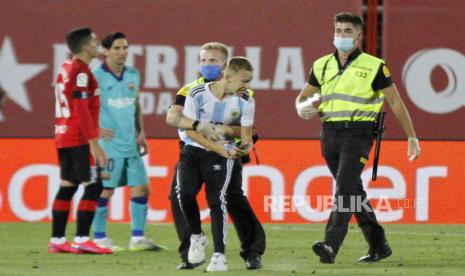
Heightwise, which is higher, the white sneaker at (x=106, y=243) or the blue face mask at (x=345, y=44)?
the blue face mask at (x=345, y=44)

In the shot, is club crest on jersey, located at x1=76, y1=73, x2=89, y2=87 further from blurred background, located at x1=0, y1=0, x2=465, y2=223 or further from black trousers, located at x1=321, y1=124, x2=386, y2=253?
blurred background, located at x1=0, y1=0, x2=465, y2=223

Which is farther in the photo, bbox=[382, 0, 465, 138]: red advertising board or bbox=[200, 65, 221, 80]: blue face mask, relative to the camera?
bbox=[382, 0, 465, 138]: red advertising board

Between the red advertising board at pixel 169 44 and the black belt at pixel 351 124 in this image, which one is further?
the red advertising board at pixel 169 44

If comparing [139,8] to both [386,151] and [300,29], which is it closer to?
[300,29]

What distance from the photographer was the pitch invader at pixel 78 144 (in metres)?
11.8

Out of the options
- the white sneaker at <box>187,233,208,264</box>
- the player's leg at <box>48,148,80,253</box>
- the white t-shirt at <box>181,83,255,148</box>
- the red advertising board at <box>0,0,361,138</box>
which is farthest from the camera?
the red advertising board at <box>0,0,361,138</box>

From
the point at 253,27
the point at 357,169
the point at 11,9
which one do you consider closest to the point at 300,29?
the point at 253,27

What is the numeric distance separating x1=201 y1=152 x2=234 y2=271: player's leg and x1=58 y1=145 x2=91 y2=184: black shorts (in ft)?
6.60

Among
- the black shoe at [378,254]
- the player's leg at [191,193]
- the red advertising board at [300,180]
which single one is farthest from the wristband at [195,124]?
the red advertising board at [300,180]

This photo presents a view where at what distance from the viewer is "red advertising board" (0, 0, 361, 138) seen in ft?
51.0

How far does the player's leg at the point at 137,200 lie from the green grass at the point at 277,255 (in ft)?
1.10

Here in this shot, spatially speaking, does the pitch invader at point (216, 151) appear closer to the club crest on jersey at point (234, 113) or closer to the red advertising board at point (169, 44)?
the club crest on jersey at point (234, 113)

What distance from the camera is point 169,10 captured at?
615 inches

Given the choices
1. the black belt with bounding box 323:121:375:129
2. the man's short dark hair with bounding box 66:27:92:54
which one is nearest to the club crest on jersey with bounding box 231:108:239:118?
the black belt with bounding box 323:121:375:129
